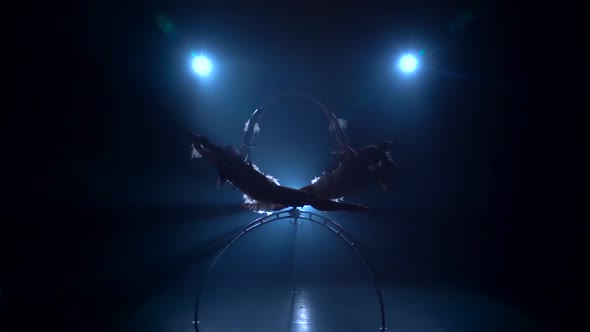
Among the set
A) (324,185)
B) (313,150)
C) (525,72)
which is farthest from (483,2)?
(324,185)

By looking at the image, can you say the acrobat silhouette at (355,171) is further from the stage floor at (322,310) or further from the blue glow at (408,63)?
the blue glow at (408,63)

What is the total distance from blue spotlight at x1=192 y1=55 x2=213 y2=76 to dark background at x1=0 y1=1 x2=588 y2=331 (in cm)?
8

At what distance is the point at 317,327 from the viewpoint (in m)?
2.96

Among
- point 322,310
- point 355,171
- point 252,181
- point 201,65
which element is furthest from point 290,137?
point 252,181

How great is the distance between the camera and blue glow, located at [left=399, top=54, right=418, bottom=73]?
4387 mm

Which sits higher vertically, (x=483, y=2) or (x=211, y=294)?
(x=483, y=2)

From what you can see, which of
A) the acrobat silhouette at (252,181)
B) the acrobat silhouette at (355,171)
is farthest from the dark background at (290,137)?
the acrobat silhouette at (355,171)

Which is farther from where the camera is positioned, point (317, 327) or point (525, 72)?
point (525, 72)

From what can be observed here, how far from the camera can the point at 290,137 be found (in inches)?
186

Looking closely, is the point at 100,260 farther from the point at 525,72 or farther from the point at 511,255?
the point at 525,72

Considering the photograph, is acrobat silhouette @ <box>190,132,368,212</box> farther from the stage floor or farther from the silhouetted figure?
the stage floor

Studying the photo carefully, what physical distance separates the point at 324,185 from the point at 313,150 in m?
2.15

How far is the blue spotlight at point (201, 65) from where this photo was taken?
4.21 m

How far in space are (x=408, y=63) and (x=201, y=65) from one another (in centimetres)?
243
